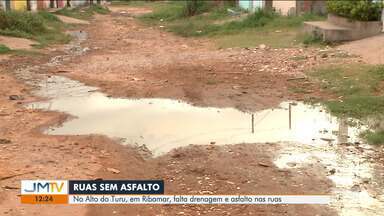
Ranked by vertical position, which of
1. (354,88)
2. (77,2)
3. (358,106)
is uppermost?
(77,2)

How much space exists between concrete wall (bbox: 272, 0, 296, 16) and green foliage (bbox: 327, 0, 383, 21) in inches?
244

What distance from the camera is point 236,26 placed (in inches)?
771

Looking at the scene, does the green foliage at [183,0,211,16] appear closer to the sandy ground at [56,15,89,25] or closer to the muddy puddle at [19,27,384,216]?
the sandy ground at [56,15,89,25]

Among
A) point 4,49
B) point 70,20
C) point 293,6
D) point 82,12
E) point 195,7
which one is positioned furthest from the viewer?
point 82,12

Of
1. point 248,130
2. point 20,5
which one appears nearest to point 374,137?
point 248,130

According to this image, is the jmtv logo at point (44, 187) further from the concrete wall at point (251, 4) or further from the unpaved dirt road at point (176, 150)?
the concrete wall at point (251, 4)

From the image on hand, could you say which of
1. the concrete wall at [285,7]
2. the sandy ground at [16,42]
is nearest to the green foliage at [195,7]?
the concrete wall at [285,7]

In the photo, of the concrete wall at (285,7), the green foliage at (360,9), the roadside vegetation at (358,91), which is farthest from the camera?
the concrete wall at (285,7)

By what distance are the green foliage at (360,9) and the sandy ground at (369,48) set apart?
88cm

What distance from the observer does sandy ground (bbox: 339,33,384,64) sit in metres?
11.4

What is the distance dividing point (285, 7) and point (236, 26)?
3.57 m
